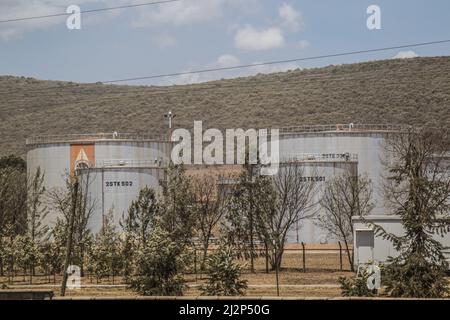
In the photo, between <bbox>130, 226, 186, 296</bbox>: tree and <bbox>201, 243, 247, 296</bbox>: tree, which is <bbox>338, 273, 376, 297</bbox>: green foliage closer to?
<bbox>201, 243, 247, 296</bbox>: tree

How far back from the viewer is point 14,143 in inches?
4136

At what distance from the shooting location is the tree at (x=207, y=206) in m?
43.1

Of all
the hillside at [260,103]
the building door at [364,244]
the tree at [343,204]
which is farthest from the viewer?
the hillside at [260,103]

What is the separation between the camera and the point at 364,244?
3306 centimetres

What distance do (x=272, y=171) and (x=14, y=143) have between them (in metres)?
64.6

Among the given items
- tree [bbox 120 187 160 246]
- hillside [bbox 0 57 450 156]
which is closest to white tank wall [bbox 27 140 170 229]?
tree [bbox 120 187 160 246]

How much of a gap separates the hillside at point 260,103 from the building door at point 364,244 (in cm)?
5930

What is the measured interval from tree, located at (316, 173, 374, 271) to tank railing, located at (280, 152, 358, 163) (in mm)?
2732

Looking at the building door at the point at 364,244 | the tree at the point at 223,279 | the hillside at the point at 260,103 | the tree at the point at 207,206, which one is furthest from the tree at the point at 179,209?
the hillside at the point at 260,103

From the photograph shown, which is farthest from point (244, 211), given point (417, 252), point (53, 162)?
point (53, 162)

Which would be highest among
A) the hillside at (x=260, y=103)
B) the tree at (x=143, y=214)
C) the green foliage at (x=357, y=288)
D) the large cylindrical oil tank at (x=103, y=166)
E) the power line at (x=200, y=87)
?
the power line at (x=200, y=87)

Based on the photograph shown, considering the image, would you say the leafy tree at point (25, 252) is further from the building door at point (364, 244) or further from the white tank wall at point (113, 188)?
the white tank wall at point (113, 188)
